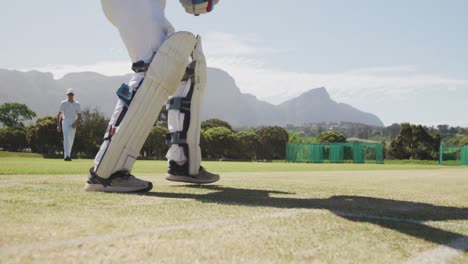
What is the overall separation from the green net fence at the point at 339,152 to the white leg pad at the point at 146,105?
4177 cm

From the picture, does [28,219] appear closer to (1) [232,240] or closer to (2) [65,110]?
(1) [232,240]

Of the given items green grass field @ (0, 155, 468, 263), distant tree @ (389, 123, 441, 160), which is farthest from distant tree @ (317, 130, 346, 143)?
green grass field @ (0, 155, 468, 263)

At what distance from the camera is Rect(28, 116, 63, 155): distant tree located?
5031 cm

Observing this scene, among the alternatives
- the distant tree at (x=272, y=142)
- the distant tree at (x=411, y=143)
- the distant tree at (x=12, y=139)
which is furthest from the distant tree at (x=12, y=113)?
the distant tree at (x=411, y=143)

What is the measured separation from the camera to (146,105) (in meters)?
3.58

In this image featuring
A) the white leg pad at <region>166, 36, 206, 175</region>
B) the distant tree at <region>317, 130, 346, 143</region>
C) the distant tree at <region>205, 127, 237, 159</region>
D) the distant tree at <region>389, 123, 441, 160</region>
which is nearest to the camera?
the white leg pad at <region>166, 36, 206, 175</region>

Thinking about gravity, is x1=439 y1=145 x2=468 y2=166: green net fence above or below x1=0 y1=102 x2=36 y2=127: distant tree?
below

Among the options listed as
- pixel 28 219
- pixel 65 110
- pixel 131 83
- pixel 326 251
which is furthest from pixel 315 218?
pixel 65 110

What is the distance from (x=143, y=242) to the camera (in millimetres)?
1564

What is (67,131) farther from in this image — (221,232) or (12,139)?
(12,139)

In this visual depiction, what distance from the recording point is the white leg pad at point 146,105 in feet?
11.5

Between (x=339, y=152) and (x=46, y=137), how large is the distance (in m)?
32.6

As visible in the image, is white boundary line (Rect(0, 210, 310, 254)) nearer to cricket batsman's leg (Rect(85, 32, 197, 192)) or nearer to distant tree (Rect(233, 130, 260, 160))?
cricket batsman's leg (Rect(85, 32, 197, 192))

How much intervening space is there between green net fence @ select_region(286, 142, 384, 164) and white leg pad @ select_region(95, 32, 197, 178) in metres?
41.8
